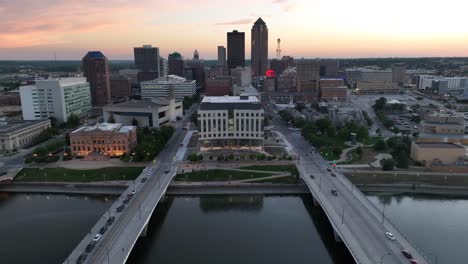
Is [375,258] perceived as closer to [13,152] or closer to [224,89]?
[13,152]

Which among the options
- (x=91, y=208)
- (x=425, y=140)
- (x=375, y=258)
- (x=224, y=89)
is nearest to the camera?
(x=375, y=258)

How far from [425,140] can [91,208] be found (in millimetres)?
67403

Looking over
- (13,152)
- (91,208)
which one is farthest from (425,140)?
(13,152)

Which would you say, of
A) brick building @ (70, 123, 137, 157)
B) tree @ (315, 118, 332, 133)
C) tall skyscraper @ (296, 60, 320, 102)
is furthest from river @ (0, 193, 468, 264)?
tall skyscraper @ (296, 60, 320, 102)

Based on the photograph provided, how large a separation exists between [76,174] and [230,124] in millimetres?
33075

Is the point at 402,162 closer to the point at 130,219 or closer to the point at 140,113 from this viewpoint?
the point at 130,219

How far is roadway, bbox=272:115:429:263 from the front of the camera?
35.7 m

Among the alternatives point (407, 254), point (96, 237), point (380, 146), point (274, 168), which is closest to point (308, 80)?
point (380, 146)

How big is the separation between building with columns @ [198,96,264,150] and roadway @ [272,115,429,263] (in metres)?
14.9

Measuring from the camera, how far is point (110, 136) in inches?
3054

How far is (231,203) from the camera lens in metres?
58.1

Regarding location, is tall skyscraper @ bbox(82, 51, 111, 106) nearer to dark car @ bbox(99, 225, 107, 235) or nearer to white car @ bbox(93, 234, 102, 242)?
dark car @ bbox(99, 225, 107, 235)

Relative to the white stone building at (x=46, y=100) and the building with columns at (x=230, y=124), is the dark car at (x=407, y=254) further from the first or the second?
the white stone building at (x=46, y=100)

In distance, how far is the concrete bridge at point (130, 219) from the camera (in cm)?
3600
